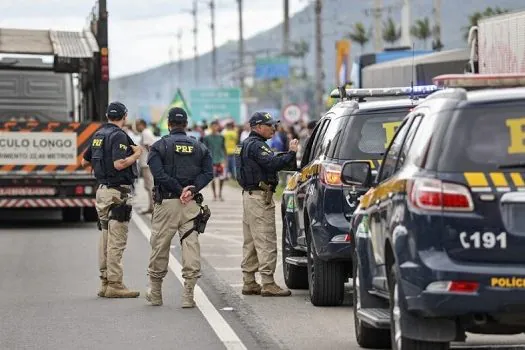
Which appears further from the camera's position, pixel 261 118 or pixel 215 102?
pixel 215 102

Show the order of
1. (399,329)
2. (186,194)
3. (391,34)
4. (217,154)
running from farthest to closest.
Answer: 1. (391,34)
2. (217,154)
3. (186,194)
4. (399,329)

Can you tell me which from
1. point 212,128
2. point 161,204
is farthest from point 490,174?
point 212,128

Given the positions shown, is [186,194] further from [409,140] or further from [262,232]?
[409,140]

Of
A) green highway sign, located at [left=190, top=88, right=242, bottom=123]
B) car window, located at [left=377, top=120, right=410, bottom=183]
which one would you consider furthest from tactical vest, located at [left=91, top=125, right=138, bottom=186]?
green highway sign, located at [left=190, top=88, right=242, bottom=123]

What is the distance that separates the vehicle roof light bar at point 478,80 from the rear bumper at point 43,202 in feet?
52.4

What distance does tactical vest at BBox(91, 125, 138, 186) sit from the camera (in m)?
15.0

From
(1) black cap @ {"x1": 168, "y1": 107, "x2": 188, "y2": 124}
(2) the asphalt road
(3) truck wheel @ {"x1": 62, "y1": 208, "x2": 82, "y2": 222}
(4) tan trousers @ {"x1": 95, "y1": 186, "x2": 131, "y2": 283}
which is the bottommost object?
(3) truck wheel @ {"x1": 62, "y1": 208, "x2": 82, "y2": 222}

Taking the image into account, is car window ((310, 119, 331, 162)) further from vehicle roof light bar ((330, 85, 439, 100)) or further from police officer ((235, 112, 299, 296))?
vehicle roof light bar ((330, 85, 439, 100))

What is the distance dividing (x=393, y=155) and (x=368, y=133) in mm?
3414

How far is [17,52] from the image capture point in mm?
25984

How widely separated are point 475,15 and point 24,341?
5473 cm

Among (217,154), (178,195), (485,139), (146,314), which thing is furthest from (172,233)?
(217,154)

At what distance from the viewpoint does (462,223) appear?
8.52 meters

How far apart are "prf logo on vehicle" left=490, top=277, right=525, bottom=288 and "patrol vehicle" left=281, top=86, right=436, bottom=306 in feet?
14.9
